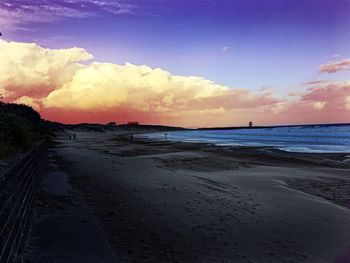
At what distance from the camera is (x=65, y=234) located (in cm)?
727

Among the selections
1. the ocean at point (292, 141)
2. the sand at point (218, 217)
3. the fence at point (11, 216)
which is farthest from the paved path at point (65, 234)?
the ocean at point (292, 141)

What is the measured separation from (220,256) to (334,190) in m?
8.78

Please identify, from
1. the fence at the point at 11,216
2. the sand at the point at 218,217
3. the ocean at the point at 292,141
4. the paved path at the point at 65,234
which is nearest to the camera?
the fence at the point at 11,216

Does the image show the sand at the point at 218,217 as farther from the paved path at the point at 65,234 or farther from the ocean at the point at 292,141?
the ocean at the point at 292,141

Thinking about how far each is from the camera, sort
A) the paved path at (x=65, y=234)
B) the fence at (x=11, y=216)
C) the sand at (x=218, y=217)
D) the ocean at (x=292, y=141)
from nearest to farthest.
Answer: the fence at (x=11, y=216)
the paved path at (x=65, y=234)
the sand at (x=218, y=217)
the ocean at (x=292, y=141)

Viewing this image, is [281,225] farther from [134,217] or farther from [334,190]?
[334,190]

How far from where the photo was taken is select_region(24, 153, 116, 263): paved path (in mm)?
6180

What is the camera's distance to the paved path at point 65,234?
6.18 metres

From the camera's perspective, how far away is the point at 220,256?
6602 mm

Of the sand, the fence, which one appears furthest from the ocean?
the fence

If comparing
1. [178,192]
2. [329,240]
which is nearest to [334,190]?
[178,192]

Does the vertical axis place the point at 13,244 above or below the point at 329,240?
above

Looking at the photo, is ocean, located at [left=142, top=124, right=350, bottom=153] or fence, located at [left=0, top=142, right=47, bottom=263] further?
ocean, located at [left=142, top=124, right=350, bottom=153]

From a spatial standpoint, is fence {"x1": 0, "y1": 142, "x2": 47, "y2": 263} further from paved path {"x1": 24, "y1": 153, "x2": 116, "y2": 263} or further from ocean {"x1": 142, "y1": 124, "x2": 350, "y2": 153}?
ocean {"x1": 142, "y1": 124, "x2": 350, "y2": 153}
